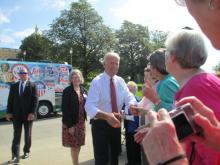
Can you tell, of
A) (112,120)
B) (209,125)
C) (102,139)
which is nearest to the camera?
(209,125)

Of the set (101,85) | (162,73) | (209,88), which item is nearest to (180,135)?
(209,88)

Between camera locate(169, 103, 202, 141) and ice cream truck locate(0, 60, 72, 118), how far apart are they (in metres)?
13.8

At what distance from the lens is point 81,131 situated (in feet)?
22.6

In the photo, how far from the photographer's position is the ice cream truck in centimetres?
1453

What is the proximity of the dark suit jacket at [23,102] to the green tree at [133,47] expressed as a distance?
62.8 meters

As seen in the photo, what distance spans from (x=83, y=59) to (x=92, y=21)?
705 cm

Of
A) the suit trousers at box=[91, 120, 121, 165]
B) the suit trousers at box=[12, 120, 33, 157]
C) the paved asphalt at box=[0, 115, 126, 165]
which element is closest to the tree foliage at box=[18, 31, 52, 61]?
the paved asphalt at box=[0, 115, 126, 165]

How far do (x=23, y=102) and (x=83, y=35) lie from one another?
51635mm

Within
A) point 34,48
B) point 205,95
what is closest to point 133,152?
point 205,95

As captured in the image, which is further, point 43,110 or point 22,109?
point 43,110

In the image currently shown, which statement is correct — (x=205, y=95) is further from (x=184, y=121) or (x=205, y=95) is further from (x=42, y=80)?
(x=42, y=80)

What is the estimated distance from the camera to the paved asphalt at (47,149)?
301 inches

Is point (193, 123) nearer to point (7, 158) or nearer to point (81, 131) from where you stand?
point (81, 131)

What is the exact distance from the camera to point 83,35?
58.9 meters
